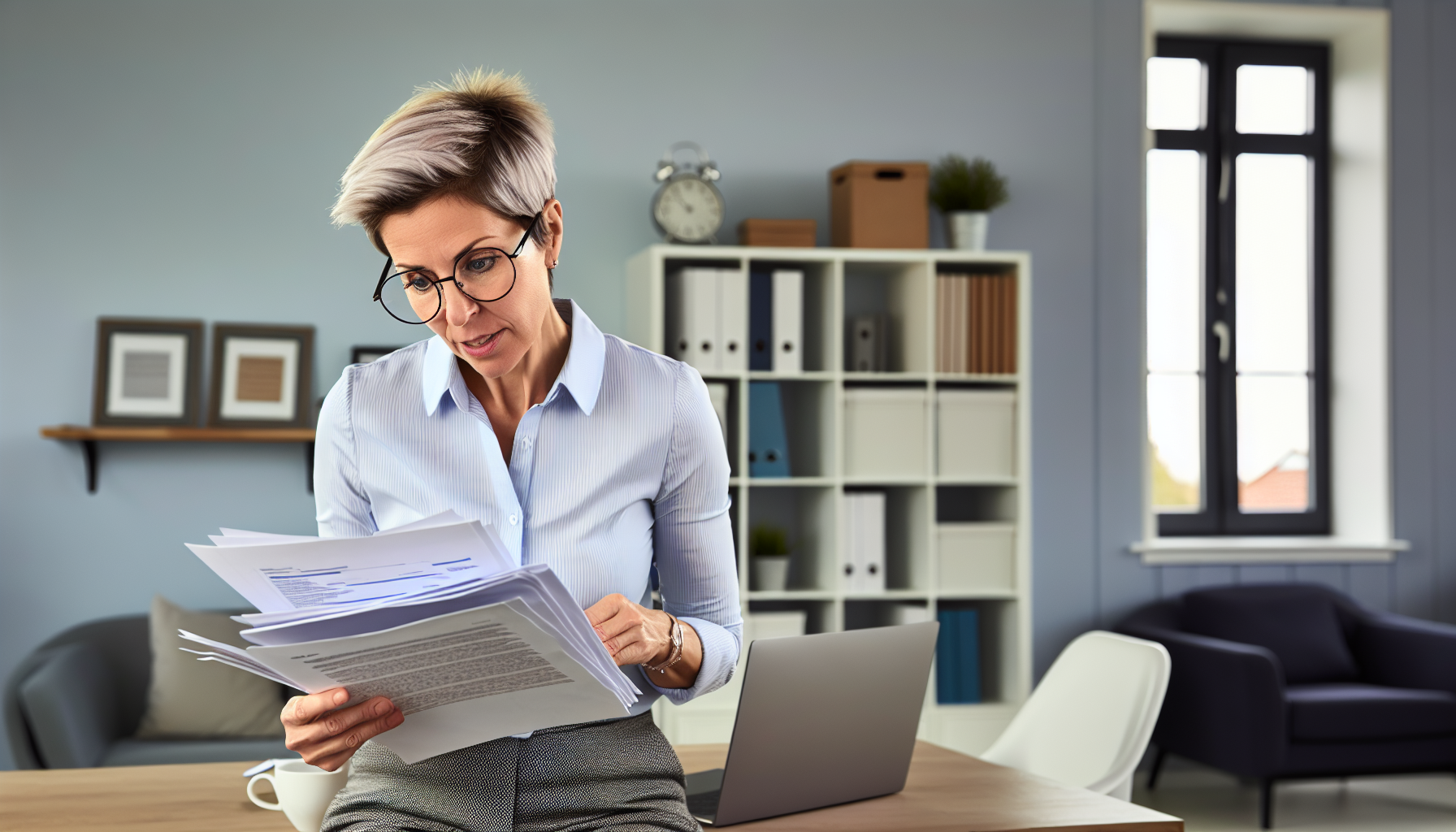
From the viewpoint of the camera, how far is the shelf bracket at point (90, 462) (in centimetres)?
381

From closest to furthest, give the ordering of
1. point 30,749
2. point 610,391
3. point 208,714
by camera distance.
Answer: point 610,391 → point 30,749 → point 208,714

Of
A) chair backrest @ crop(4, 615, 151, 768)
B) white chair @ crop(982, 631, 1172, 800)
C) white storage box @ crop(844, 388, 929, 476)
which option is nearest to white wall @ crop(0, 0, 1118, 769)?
chair backrest @ crop(4, 615, 151, 768)

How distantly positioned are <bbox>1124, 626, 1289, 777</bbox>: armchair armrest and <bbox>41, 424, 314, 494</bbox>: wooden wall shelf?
109 inches

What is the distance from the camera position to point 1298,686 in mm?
4172

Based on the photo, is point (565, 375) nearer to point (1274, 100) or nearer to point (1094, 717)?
point (1094, 717)

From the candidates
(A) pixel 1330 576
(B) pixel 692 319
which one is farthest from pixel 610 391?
(A) pixel 1330 576

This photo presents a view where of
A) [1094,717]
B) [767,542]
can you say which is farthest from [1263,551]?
[1094,717]

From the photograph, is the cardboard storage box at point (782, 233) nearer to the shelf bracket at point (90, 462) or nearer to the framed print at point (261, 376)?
the framed print at point (261, 376)

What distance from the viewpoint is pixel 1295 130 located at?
498 cm

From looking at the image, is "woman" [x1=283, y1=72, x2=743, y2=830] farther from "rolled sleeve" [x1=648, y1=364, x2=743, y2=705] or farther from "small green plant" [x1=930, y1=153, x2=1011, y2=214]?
"small green plant" [x1=930, y1=153, x2=1011, y2=214]

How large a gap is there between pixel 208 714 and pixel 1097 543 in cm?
305

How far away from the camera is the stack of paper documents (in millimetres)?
992

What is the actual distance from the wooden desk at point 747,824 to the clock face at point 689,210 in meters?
2.45

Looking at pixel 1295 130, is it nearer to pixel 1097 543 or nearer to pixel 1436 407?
pixel 1436 407
